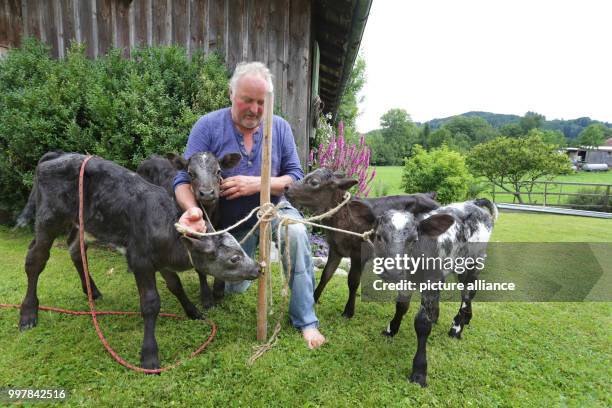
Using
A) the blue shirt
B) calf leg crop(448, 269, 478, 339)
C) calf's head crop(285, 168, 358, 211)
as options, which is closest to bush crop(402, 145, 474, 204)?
calf leg crop(448, 269, 478, 339)

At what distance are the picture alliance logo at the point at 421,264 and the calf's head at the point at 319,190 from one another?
104 centimetres

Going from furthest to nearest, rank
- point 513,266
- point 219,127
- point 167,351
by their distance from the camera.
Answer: point 513,266
point 219,127
point 167,351

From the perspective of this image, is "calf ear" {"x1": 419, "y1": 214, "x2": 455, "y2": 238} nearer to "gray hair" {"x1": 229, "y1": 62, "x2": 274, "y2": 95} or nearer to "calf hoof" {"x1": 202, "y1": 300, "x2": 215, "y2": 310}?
"gray hair" {"x1": 229, "y1": 62, "x2": 274, "y2": 95}

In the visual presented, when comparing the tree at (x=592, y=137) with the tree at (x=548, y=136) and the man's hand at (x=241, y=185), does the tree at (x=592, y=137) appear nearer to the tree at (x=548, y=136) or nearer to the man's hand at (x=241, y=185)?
the tree at (x=548, y=136)

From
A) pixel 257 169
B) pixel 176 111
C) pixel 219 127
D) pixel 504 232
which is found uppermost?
pixel 176 111

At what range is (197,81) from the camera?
20.6 feet

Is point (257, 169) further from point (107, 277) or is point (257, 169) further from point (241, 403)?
point (107, 277)

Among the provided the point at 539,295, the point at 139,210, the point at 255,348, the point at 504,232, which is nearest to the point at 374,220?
the point at 255,348

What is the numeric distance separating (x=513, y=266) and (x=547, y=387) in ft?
13.5

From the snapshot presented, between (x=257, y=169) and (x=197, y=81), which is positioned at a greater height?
(x=197, y=81)

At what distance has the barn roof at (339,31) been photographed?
19.4 feet

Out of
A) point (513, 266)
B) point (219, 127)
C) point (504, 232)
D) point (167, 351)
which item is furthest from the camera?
point (504, 232)

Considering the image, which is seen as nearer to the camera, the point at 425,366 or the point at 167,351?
the point at 425,366

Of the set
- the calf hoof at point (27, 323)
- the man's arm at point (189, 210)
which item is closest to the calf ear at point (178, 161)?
the man's arm at point (189, 210)
